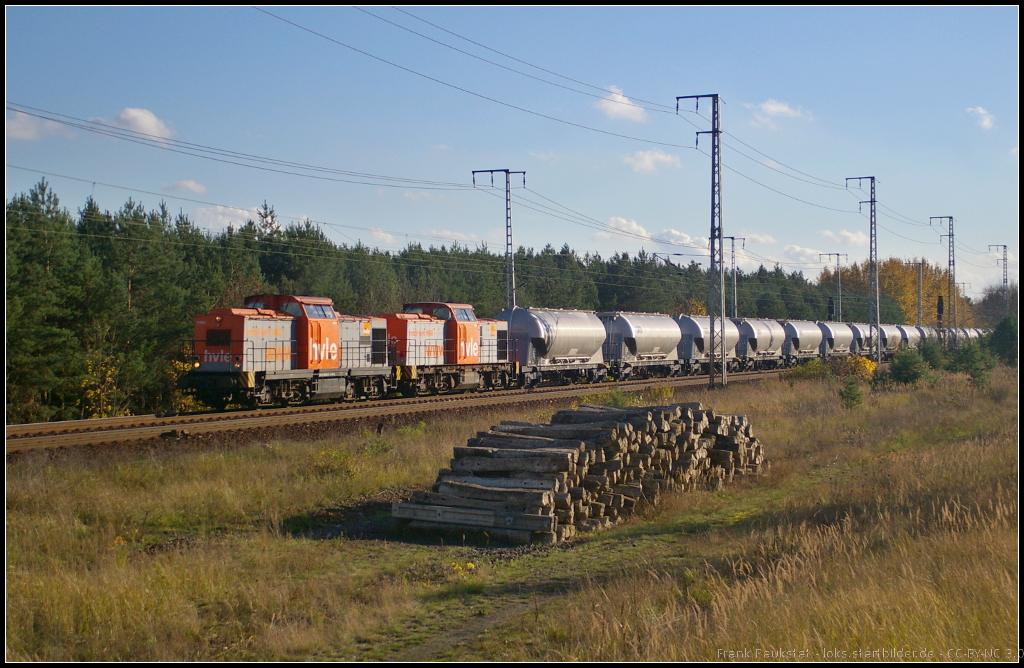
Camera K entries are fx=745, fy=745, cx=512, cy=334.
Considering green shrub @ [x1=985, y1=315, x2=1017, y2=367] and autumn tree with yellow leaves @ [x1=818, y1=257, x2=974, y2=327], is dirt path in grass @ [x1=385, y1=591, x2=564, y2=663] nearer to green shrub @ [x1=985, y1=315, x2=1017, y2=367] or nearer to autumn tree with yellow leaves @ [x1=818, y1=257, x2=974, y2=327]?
green shrub @ [x1=985, y1=315, x2=1017, y2=367]

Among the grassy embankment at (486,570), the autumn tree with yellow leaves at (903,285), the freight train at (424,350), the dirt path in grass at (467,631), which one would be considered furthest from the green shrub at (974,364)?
the autumn tree with yellow leaves at (903,285)

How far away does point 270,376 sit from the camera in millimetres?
22688

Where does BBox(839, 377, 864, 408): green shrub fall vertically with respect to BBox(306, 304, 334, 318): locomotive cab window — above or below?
below

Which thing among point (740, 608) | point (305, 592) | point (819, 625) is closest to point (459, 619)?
point (305, 592)

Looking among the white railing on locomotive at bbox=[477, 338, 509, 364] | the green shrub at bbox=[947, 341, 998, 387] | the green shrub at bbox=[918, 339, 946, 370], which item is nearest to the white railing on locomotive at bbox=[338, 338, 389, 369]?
the white railing on locomotive at bbox=[477, 338, 509, 364]

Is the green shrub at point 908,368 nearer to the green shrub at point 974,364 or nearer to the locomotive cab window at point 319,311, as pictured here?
the green shrub at point 974,364

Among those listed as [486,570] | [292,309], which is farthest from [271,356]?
[486,570]

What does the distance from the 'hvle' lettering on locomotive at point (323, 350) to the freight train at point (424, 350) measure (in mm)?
40

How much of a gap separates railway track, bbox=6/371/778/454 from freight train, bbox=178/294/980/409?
78.6 inches

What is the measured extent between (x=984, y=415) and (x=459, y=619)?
1943cm

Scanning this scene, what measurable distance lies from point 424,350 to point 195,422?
11.4m

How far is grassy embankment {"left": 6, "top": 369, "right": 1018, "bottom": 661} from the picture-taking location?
5832 millimetres

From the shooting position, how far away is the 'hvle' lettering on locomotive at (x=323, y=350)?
24.0m

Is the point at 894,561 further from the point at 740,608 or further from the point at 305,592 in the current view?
the point at 305,592
